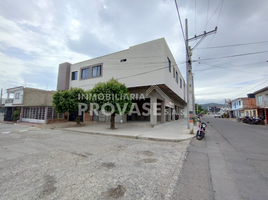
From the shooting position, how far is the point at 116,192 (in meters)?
2.59

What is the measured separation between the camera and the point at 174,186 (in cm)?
283

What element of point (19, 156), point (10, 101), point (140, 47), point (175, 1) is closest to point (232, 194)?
point (19, 156)

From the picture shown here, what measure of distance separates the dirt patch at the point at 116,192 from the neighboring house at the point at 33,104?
1878 cm

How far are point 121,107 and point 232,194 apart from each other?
354 inches

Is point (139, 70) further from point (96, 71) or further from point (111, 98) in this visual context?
point (96, 71)

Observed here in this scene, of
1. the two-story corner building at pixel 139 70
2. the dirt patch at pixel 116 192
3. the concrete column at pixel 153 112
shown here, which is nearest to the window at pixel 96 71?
the two-story corner building at pixel 139 70

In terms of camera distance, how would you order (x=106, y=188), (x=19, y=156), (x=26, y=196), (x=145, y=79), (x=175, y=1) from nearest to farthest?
1. (x=26, y=196)
2. (x=106, y=188)
3. (x=19, y=156)
4. (x=175, y=1)
5. (x=145, y=79)

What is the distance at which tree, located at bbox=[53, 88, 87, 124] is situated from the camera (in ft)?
43.8

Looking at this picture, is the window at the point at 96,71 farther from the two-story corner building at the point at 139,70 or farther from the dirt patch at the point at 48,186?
the dirt patch at the point at 48,186

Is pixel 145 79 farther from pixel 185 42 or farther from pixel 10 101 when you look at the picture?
pixel 10 101

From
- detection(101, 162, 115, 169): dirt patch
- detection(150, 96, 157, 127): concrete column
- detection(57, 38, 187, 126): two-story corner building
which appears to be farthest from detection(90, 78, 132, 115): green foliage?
detection(101, 162, 115, 169): dirt patch

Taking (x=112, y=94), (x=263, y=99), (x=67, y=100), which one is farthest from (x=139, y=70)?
(x=263, y=99)

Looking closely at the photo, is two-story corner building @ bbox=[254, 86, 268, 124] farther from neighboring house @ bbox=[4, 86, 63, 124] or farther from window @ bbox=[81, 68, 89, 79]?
neighboring house @ bbox=[4, 86, 63, 124]

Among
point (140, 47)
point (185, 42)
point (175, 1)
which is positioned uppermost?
point (140, 47)
